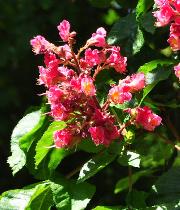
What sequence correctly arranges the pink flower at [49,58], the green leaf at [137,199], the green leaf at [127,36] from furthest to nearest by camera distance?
the green leaf at [127,36]
the green leaf at [137,199]
the pink flower at [49,58]

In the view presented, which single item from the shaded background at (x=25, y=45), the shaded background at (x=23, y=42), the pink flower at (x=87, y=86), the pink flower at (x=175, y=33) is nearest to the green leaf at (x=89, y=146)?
the pink flower at (x=87, y=86)

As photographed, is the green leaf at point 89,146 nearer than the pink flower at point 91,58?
No

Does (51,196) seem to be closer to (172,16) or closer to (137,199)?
(137,199)

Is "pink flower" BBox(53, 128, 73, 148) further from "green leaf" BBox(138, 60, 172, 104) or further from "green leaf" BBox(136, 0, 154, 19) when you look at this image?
"green leaf" BBox(136, 0, 154, 19)

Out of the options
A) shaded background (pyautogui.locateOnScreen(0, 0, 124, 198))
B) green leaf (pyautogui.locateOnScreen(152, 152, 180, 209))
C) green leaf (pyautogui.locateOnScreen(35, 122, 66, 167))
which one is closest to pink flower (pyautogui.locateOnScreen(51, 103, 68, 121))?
green leaf (pyautogui.locateOnScreen(35, 122, 66, 167))

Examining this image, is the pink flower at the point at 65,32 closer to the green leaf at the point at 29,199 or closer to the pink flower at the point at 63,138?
the pink flower at the point at 63,138

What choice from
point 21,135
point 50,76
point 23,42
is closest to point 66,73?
point 50,76
